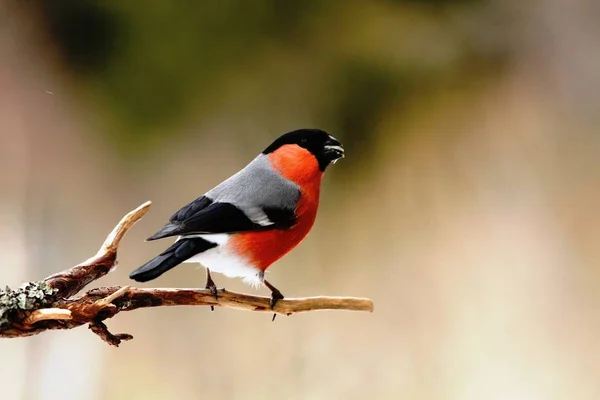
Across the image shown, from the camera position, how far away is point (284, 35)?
60.0 inches

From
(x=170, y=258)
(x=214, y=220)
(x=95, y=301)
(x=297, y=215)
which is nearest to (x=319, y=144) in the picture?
(x=297, y=215)

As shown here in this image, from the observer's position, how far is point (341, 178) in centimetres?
152

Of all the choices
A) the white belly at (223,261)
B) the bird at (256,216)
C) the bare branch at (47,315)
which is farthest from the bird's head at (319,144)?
the bare branch at (47,315)

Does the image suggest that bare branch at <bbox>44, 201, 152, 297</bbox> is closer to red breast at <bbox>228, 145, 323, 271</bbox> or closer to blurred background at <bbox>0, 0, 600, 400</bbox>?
red breast at <bbox>228, 145, 323, 271</bbox>

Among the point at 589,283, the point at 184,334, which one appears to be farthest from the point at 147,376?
the point at 589,283

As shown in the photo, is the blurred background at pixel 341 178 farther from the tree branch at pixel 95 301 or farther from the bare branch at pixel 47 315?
the bare branch at pixel 47 315

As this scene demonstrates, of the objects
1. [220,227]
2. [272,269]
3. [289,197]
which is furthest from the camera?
[272,269]

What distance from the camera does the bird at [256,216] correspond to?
0.98 m

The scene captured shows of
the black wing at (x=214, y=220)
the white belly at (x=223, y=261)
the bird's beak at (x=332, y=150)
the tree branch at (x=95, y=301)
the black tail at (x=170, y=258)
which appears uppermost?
the bird's beak at (x=332, y=150)

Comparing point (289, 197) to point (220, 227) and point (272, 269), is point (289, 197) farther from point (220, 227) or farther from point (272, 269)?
point (272, 269)

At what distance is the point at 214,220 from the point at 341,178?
1.92 ft

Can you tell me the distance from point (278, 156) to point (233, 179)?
10 cm

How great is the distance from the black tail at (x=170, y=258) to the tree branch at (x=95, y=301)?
0.03 meters

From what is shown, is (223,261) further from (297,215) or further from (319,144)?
(319,144)
